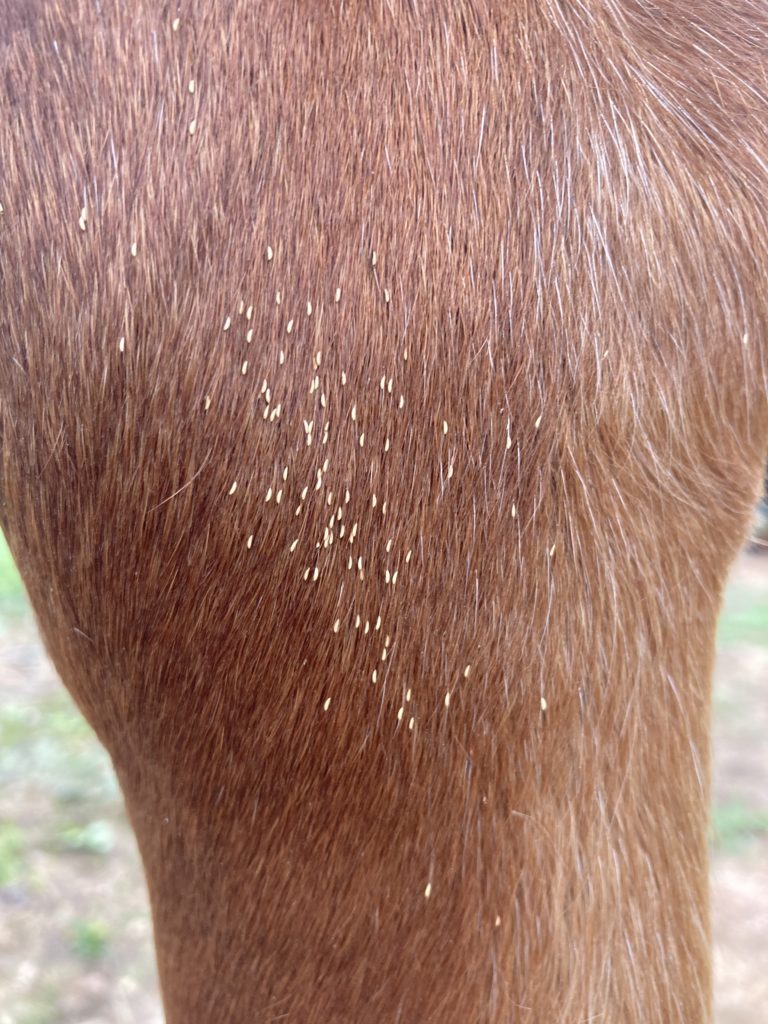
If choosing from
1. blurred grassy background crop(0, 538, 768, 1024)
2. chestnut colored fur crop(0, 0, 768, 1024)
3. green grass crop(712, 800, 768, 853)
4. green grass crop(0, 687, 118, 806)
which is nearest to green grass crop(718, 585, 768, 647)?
blurred grassy background crop(0, 538, 768, 1024)

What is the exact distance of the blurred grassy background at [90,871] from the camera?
1.35 m

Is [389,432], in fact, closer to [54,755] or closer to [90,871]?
[90,871]

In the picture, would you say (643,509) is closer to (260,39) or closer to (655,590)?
(655,590)

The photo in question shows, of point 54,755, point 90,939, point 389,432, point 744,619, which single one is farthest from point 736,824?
point 389,432

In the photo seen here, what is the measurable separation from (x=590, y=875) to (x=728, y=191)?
0.37 metres

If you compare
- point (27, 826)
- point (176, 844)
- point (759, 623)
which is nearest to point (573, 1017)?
point (176, 844)

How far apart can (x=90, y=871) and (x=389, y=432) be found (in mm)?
1317

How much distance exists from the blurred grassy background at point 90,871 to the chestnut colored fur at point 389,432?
2.64ft

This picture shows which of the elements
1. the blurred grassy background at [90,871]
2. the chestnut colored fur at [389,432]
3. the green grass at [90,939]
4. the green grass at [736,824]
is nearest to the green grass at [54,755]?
the blurred grassy background at [90,871]

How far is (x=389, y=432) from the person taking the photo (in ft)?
1.47

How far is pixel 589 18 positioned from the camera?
1.52 feet

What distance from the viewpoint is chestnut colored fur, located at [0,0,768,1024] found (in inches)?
17.1

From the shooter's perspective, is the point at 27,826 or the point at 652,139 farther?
the point at 27,826

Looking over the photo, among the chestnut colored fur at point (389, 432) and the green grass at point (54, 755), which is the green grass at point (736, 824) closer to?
the green grass at point (54, 755)
